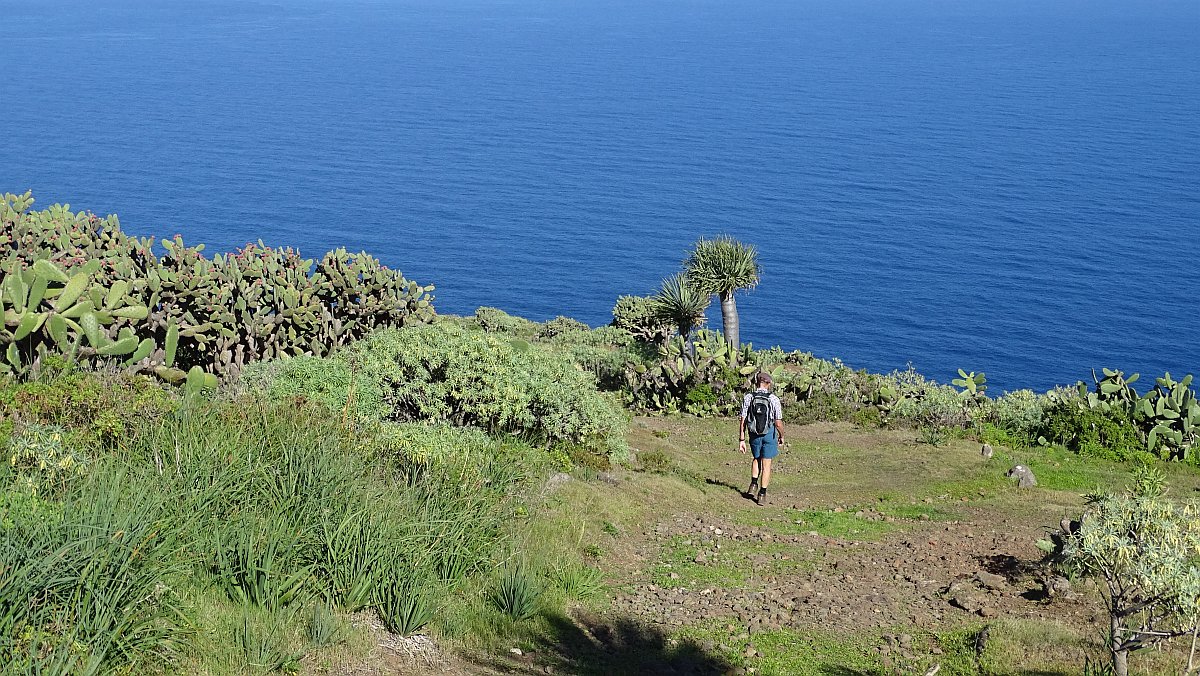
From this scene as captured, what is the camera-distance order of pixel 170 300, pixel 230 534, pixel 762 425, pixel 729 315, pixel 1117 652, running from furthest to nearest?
pixel 729 315, pixel 170 300, pixel 762 425, pixel 230 534, pixel 1117 652

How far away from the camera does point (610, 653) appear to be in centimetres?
891

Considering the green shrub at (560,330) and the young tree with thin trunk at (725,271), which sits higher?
the young tree with thin trunk at (725,271)

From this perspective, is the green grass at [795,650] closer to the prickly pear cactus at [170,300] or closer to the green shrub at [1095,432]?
the prickly pear cactus at [170,300]

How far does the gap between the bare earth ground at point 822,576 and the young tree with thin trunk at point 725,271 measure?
970 cm

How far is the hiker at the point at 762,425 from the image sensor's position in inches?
571

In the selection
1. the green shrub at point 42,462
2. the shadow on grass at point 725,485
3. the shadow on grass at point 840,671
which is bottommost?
the shadow on grass at point 840,671

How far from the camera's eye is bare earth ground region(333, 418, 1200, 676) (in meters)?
8.82

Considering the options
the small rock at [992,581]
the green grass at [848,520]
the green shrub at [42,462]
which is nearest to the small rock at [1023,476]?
the green grass at [848,520]

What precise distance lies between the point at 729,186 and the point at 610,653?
109 meters

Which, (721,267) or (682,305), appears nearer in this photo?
(682,305)

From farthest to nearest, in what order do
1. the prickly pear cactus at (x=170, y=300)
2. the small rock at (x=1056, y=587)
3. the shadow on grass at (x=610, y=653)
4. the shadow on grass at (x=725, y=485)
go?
the shadow on grass at (x=725, y=485) < the prickly pear cactus at (x=170, y=300) < the small rock at (x=1056, y=587) < the shadow on grass at (x=610, y=653)

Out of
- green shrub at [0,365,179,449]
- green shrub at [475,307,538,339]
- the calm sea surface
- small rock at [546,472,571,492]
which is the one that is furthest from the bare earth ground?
the calm sea surface

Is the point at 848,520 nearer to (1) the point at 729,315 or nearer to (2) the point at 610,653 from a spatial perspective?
A: (2) the point at 610,653

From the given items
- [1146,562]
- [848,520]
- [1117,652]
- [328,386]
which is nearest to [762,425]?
[848,520]
